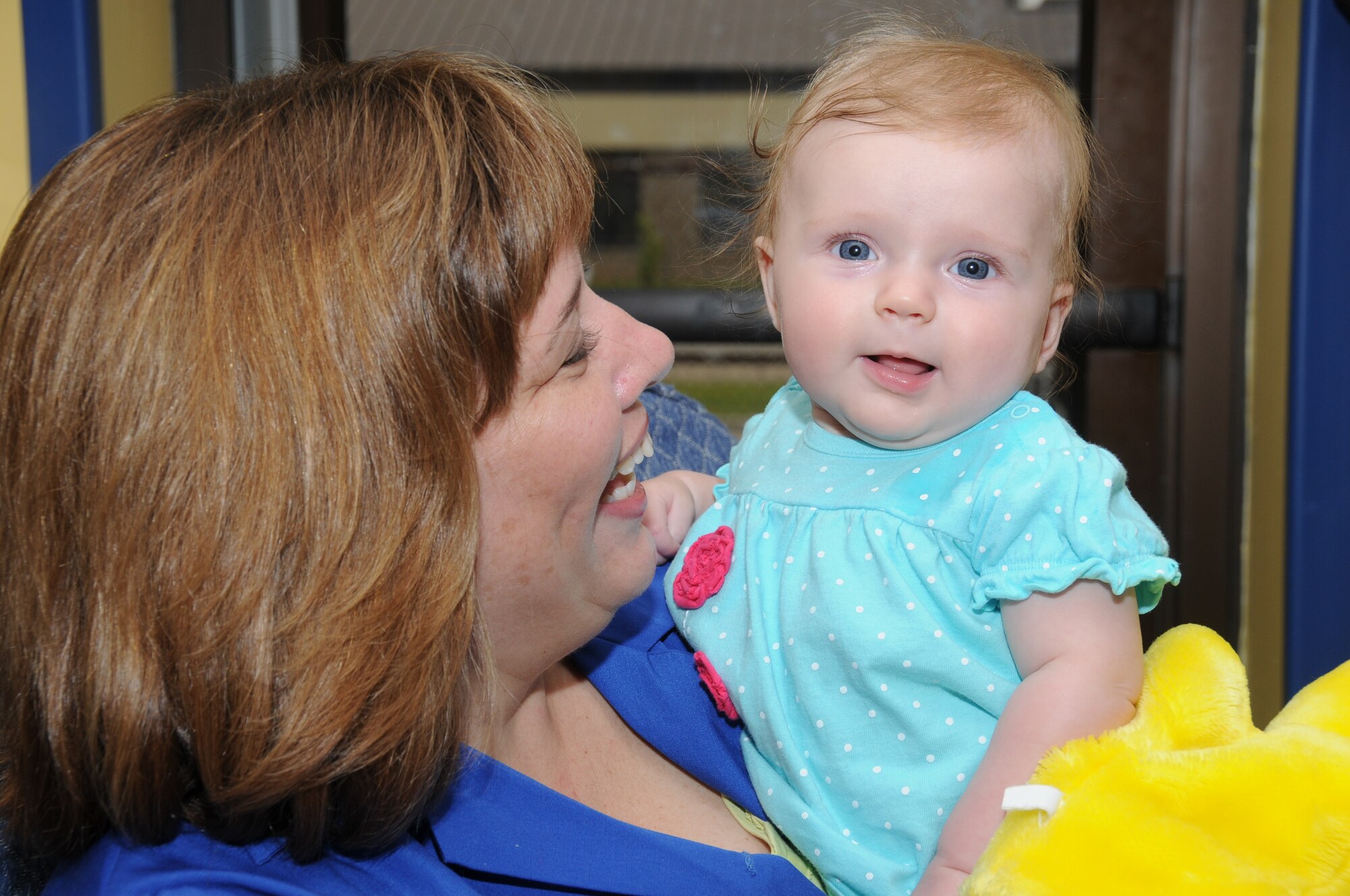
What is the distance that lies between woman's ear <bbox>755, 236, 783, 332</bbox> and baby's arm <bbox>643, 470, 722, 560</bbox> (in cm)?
25

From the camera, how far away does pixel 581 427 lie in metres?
0.93

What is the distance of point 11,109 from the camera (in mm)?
1604

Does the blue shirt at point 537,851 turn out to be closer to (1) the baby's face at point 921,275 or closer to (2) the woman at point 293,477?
(2) the woman at point 293,477

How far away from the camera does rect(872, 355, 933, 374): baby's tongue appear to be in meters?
0.92

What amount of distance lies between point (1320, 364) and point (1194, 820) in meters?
1.29

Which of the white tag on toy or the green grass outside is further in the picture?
the green grass outside

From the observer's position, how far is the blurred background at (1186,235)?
1.67 metres

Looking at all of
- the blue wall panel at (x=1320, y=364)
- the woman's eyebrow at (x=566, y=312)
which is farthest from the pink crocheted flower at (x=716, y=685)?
the blue wall panel at (x=1320, y=364)

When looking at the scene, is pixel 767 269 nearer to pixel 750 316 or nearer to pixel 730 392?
pixel 750 316

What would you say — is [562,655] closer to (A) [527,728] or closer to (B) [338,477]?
(A) [527,728]

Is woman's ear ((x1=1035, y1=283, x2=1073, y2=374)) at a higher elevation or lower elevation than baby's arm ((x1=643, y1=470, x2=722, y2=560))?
higher

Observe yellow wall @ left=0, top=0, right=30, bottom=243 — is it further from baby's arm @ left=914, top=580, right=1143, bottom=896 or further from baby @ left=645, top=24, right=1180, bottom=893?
baby's arm @ left=914, top=580, right=1143, bottom=896

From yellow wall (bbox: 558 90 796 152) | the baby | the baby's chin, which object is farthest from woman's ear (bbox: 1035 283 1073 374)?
yellow wall (bbox: 558 90 796 152)

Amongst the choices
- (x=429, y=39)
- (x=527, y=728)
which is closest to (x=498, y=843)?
(x=527, y=728)
